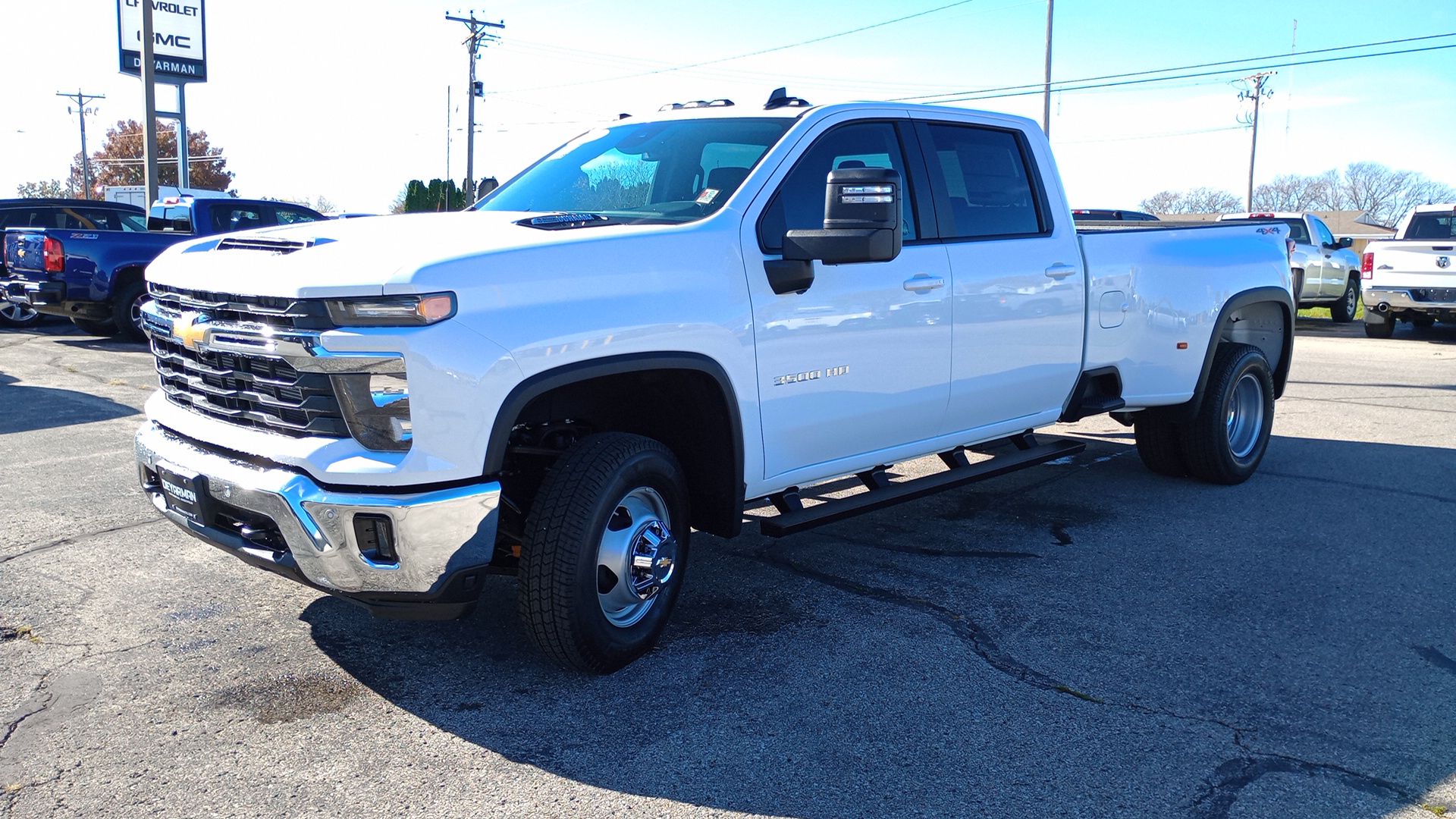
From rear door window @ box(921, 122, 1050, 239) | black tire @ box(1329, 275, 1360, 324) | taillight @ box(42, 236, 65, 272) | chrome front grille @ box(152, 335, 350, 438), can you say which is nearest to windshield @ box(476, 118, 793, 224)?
rear door window @ box(921, 122, 1050, 239)

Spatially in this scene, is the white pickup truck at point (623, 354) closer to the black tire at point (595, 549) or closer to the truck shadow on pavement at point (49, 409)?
the black tire at point (595, 549)

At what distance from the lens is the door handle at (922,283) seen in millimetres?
4777

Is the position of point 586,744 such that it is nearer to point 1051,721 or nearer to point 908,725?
point 908,725

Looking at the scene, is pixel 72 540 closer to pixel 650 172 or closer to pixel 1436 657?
pixel 650 172

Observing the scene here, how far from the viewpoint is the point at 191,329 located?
12.5 feet

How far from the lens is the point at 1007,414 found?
5613mm

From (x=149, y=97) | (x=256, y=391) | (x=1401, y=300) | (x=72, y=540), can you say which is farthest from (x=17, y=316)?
(x=1401, y=300)

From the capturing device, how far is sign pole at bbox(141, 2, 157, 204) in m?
20.3

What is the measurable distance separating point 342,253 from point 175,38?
3477cm

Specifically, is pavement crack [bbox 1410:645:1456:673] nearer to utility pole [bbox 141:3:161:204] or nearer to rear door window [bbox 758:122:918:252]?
rear door window [bbox 758:122:918:252]

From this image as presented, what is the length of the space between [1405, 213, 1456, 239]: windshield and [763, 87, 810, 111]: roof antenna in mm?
15439

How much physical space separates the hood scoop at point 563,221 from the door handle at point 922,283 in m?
1.35

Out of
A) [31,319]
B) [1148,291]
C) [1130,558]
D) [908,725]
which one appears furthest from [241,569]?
[31,319]

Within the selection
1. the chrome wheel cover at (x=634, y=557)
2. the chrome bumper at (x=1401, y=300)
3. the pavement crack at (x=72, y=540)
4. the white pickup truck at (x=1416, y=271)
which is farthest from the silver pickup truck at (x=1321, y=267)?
the pavement crack at (x=72, y=540)
